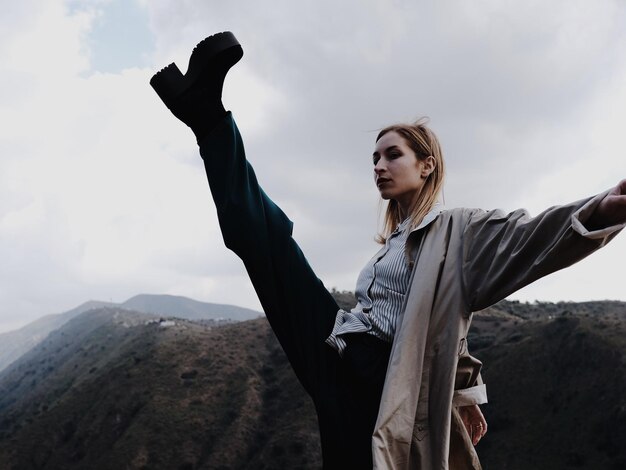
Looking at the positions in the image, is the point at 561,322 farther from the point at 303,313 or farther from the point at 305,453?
the point at 303,313

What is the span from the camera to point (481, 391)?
2.53 metres

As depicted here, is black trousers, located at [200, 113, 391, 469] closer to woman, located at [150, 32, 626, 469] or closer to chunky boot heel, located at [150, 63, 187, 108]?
woman, located at [150, 32, 626, 469]

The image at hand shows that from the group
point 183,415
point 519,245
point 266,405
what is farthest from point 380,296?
point 183,415

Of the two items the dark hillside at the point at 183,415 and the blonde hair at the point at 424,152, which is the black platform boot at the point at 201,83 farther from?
the dark hillside at the point at 183,415

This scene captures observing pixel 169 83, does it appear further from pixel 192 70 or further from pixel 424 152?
pixel 424 152

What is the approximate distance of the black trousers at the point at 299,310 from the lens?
2488mm

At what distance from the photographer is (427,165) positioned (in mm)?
2928

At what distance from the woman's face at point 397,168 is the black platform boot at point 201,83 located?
77 centimetres

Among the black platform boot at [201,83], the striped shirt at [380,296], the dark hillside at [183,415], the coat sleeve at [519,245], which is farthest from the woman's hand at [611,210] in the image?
the dark hillside at [183,415]

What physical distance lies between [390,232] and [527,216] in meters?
1.02

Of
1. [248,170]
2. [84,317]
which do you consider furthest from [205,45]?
[84,317]

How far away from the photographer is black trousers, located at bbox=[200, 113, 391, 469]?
249cm

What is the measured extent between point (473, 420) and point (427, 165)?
1.18 m

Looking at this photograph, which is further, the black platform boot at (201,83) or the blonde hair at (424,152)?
the blonde hair at (424,152)
